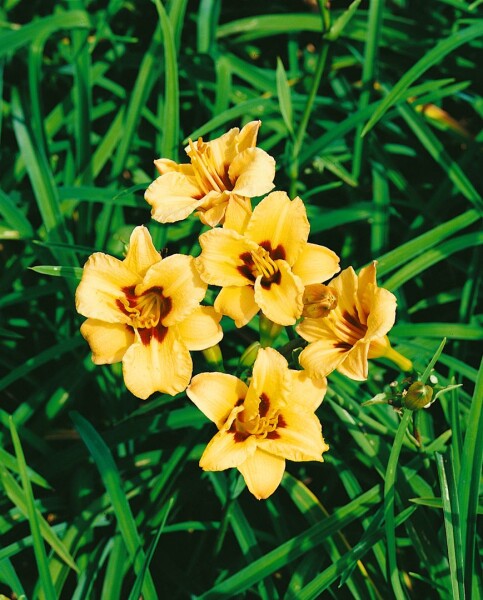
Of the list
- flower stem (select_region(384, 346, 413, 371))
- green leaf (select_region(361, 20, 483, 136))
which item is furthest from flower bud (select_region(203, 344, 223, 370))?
green leaf (select_region(361, 20, 483, 136))

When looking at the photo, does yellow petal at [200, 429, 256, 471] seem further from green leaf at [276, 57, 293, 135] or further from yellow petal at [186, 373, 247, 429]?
green leaf at [276, 57, 293, 135]

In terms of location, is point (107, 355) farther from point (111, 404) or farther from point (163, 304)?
point (111, 404)

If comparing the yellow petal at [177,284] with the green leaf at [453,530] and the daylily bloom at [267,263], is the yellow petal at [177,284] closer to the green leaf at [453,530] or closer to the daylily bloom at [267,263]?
the daylily bloom at [267,263]

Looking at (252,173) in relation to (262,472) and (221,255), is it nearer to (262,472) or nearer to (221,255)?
Result: (221,255)

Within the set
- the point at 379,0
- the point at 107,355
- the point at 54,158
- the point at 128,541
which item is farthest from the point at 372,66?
the point at 128,541

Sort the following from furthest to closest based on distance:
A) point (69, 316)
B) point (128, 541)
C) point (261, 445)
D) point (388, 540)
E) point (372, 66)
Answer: point (372, 66) < point (69, 316) < point (128, 541) < point (388, 540) < point (261, 445)

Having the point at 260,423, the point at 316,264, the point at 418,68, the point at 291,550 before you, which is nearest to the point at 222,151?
the point at 316,264
